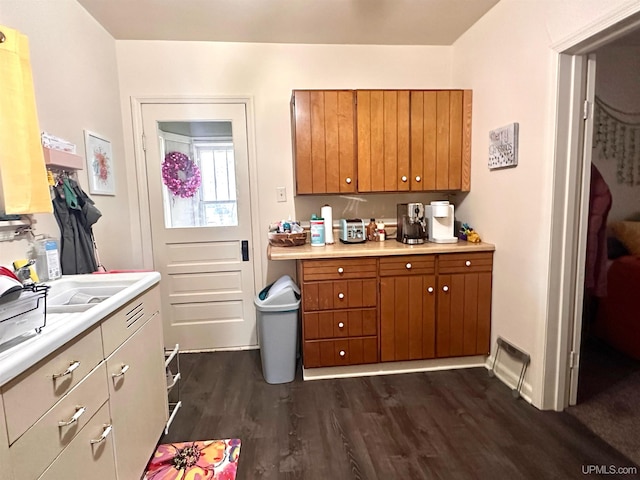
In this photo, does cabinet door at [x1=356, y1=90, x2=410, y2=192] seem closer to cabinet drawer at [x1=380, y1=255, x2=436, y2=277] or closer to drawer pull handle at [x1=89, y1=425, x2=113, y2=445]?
cabinet drawer at [x1=380, y1=255, x2=436, y2=277]

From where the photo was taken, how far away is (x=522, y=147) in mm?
2072

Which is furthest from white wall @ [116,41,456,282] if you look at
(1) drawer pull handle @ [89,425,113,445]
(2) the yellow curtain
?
(1) drawer pull handle @ [89,425,113,445]

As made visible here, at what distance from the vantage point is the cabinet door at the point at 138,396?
130cm

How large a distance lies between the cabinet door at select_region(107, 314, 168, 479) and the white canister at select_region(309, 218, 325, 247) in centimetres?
119

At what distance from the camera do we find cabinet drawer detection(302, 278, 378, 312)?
7.52 feet

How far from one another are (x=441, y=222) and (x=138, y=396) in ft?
7.18

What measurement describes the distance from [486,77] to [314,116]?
126 cm

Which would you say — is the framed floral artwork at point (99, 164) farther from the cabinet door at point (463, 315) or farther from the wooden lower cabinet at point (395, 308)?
the cabinet door at point (463, 315)

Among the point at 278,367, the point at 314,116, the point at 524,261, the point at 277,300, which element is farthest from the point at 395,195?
the point at 278,367

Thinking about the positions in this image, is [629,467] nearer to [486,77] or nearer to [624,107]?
[486,77]

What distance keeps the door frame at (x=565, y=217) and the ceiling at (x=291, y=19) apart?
2.72 feet

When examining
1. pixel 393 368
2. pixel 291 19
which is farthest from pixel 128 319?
pixel 291 19

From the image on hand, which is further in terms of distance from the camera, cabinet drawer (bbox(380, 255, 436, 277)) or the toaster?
the toaster

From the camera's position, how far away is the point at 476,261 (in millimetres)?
2402
